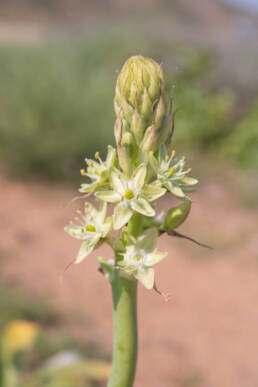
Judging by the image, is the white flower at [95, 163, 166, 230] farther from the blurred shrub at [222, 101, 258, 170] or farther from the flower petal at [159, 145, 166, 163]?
the blurred shrub at [222, 101, 258, 170]

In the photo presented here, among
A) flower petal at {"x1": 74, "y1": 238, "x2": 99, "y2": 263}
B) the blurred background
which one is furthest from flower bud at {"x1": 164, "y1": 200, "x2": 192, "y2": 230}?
the blurred background

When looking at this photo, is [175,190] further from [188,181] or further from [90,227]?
[90,227]

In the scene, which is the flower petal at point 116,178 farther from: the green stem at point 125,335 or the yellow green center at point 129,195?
the green stem at point 125,335

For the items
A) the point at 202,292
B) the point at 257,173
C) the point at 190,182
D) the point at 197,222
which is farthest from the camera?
the point at 257,173

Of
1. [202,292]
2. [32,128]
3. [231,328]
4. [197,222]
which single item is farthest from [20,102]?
[231,328]

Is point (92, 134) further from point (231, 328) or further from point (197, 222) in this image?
point (231, 328)

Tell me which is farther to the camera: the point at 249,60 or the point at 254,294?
the point at 249,60

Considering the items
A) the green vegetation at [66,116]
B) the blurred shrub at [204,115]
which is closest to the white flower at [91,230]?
the green vegetation at [66,116]
